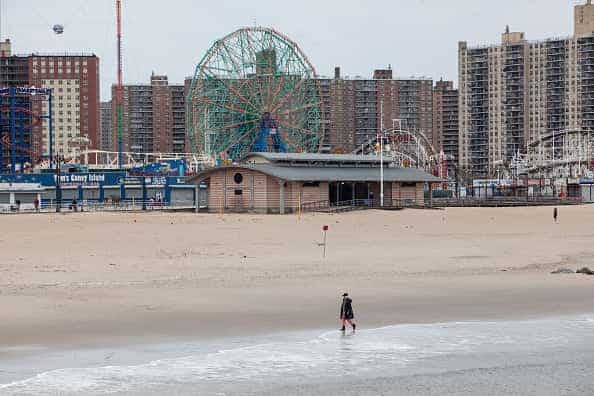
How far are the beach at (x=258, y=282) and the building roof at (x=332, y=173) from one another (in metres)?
20.9

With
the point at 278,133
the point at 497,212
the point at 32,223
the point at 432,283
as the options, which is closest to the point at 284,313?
the point at 432,283

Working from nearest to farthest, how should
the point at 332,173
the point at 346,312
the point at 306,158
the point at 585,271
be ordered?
the point at 346,312 < the point at 585,271 < the point at 332,173 < the point at 306,158

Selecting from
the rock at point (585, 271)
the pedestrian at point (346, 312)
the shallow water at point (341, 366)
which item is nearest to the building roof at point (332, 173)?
the rock at point (585, 271)

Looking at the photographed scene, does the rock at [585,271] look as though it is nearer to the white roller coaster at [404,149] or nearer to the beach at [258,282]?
the beach at [258,282]

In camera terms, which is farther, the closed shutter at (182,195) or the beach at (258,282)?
the closed shutter at (182,195)

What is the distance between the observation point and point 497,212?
262 feet

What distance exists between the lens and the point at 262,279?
30.9 m

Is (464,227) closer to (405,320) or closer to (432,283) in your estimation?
(432,283)

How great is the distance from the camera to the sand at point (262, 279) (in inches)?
928

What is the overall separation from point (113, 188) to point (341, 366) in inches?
3382

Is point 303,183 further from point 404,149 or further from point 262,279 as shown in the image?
point 404,149

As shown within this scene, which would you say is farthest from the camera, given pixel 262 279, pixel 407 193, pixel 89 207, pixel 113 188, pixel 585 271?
pixel 113 188

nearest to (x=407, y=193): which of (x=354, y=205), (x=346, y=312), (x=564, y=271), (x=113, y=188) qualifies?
(x=354, y=205)

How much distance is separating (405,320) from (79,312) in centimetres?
825
